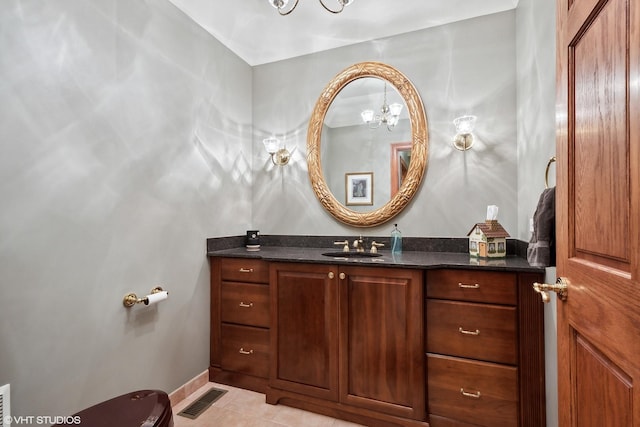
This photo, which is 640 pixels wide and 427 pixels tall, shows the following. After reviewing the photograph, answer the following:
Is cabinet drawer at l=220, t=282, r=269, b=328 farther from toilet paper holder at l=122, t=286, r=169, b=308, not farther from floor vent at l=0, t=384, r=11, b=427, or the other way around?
floor vent at l=0, t=384, r=11, b=427

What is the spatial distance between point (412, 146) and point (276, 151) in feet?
3.67

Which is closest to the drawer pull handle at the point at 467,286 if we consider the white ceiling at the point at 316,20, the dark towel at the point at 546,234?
the dark towel at the point at 546,234

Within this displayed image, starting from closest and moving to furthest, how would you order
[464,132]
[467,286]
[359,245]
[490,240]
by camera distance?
1. [467,286]
2. [490,240]
3. [464,132]
4. [359,245]

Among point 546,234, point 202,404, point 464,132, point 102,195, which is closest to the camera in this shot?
point 546,234

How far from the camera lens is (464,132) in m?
2.14

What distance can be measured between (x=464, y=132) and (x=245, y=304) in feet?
6.38

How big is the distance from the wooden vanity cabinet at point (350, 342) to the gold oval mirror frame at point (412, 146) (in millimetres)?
679

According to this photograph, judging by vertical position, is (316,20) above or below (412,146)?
above

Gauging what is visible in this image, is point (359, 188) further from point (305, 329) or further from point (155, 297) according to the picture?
point (155, 297)

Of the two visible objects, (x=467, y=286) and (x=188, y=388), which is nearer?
(x=467, y=286)

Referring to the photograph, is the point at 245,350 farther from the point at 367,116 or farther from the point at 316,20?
the point at 316,20

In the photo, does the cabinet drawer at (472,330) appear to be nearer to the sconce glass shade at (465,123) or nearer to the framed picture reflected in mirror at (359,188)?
the framed picture reflected in mirror at (359,188)

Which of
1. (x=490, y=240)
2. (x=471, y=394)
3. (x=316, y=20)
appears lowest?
(x=471, y=394)

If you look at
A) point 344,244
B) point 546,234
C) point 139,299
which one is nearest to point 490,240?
point 546,234
